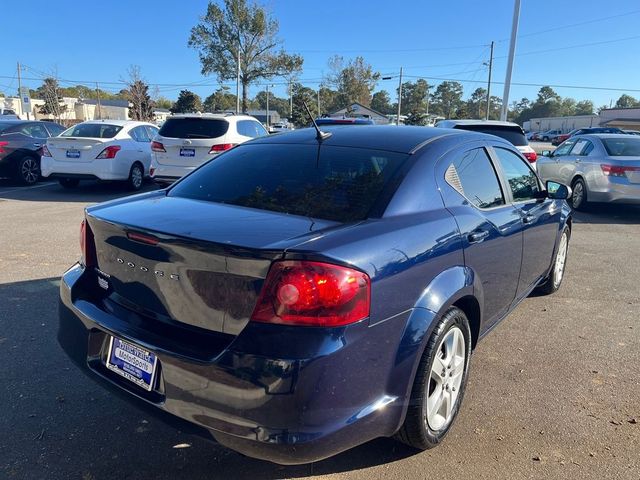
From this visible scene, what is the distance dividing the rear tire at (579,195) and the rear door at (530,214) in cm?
614

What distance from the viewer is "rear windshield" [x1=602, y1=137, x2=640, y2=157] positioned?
9297mm

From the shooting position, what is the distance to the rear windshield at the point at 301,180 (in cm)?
252

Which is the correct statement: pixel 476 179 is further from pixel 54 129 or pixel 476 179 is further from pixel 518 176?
pixel 54 129

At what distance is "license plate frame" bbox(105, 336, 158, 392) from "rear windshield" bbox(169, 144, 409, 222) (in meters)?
0.89

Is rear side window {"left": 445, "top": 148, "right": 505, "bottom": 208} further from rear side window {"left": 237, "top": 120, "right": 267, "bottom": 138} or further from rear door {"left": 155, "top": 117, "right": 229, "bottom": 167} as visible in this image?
rear side window {"left": 237, "top": 120, "right": 267, "bottom": 138}

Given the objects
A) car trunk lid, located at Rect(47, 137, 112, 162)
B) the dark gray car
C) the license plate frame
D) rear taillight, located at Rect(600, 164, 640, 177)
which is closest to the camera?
the license plate frame

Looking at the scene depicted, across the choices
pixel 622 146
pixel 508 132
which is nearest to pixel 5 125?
pixel 508 132

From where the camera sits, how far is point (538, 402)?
3061 millimetres

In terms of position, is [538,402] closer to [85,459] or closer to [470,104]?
[85,459]

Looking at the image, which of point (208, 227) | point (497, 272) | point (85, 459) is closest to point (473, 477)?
point (497, 272)

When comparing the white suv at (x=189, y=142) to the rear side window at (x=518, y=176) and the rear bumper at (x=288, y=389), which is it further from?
the rear bumper at (x=288, y=389)

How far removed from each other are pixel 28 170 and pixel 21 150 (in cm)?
52

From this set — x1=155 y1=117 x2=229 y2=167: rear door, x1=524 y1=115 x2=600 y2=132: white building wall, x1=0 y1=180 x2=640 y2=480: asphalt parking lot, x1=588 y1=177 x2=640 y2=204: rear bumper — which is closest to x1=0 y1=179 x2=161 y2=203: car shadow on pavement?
x1=155 y1=117 x2=229 y2=167: rear door

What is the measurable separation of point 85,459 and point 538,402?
254cm
